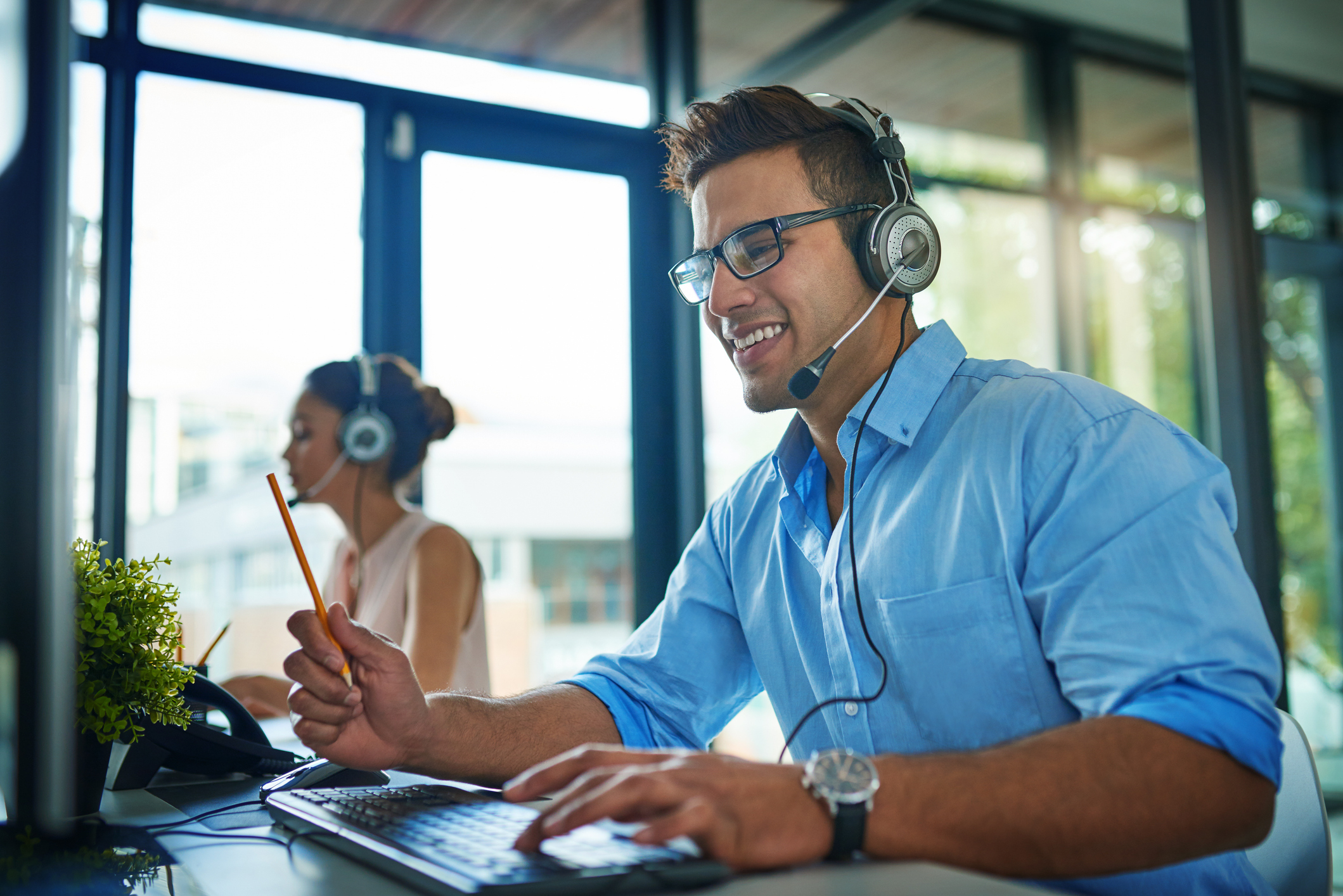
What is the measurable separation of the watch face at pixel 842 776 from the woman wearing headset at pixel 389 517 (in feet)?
5.19

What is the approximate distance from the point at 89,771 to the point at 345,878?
17.4 inches

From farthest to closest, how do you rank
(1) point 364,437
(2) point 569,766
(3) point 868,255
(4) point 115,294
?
(4) point 115,294, (1) point 364,437, (3) point 868,255, (2) point 569,766

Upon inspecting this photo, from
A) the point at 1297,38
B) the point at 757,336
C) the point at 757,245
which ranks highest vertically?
the point at 1297,38

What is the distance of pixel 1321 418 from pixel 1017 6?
175 cm

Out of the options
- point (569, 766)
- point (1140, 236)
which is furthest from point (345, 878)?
point (1140, 236)

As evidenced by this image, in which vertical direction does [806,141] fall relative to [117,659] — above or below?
above

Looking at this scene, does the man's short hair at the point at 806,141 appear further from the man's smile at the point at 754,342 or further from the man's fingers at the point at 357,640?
the man's fingers at the point at 357,640

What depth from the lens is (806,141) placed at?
Result: 140cm

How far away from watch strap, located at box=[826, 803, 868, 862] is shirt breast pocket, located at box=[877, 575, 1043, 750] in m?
0.37

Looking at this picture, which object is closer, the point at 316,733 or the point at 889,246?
the point at 316,733

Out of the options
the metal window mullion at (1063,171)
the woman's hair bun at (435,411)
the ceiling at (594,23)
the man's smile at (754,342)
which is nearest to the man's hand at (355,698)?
the man's smile at (754,342)

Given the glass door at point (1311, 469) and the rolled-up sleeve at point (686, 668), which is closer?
the rolled-up sleeve at point (686, 668)

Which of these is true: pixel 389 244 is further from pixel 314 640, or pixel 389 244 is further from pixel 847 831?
pixel 847 831

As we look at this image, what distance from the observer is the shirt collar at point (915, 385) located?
4.00ft
